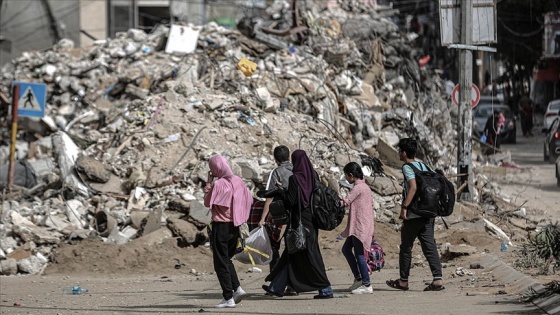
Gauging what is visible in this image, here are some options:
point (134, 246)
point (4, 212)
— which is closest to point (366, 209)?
point (134, 246)

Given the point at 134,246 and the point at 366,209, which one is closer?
the point at 366,209

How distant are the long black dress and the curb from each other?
204cm

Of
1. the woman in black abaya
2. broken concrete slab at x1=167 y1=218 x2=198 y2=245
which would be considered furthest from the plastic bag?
broken concrete slab at x1=167 y1=218 x2=198 y2=245

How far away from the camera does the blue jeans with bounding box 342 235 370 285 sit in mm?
11117

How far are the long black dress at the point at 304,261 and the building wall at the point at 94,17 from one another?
38966 millimetres

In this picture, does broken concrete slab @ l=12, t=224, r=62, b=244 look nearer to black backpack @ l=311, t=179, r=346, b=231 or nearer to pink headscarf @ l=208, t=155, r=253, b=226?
pink headscarf @ l=208, t=155, r=253, b=226

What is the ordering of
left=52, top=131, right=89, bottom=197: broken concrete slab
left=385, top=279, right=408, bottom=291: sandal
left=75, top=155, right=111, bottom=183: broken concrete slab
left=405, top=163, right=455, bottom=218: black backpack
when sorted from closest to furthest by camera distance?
left=405, top=163, right=455, bottom=218: black backpack → left=385, top=279, right=408, bottom=291: sandal → left=52, top=131, right=89, bottom=197: broken concrete slab → left=75, top=155, right=111, bottom=183: broken concrete slab

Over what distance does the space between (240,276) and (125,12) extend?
37.4m

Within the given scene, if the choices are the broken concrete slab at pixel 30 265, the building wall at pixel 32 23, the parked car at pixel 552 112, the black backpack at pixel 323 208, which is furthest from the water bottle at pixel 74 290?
the building wall at pixel 32 23

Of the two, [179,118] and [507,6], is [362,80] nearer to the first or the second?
[179,118]

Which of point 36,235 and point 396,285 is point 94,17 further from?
point 396,285

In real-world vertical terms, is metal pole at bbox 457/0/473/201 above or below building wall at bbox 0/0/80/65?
below

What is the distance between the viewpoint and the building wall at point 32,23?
46031 millimetres

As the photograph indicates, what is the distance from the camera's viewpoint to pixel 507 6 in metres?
50.2
